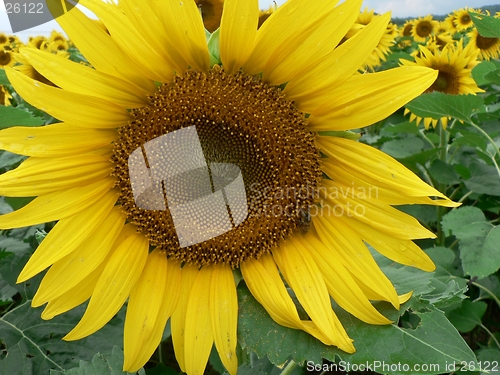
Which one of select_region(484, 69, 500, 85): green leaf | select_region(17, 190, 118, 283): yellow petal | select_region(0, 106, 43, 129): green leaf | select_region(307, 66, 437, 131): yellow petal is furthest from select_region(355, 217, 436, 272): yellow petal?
select_region(484, 69, 500, 85): green leaf

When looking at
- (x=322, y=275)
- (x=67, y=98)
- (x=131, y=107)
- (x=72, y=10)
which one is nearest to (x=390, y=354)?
(x=322, y=275)

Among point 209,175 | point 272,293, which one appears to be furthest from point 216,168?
point 272,293

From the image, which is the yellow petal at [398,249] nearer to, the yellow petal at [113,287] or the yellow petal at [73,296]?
the yellow petal at [113,287]

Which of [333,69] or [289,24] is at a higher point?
[289,24]

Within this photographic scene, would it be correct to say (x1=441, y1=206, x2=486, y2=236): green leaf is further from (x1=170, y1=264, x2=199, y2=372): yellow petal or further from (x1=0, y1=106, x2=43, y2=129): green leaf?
(x1=0, y1=106, x2=43, y2=129): green leaf

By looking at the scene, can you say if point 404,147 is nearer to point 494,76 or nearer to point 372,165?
point 494,76

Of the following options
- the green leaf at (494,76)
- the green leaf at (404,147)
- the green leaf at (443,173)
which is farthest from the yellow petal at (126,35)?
the green leaf at (404,147)

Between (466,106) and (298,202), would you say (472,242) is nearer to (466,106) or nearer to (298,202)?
(466,106)
